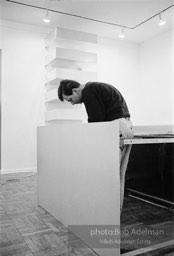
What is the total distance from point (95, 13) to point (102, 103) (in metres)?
2.99

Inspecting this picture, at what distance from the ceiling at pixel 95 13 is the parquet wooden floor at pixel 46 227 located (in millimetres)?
2952

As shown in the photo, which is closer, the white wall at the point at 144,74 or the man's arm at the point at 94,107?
the man's arm at the point at 94,107

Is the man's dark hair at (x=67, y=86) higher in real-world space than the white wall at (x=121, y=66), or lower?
lower

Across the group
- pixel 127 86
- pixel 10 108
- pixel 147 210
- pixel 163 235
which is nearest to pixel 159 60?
pixel 127 86

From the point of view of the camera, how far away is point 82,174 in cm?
168

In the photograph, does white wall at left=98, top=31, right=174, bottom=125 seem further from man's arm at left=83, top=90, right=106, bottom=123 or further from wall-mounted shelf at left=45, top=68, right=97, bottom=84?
man's arm at left=83, top=90, right=106, bottom=123

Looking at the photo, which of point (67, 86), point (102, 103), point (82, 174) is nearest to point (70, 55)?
point (67, 86)

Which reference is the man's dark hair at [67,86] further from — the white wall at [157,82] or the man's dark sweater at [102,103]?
the white wall at [157,82]

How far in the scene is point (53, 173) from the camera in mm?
2121

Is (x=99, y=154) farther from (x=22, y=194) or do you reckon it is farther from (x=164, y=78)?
(x=164, y=78)

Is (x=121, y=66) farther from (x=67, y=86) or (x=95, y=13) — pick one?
(x=67, y=86)

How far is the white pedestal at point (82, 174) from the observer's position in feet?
4.49

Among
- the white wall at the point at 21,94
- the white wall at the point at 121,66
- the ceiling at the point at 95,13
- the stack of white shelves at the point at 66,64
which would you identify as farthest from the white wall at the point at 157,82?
the white wall at the point at 21,94

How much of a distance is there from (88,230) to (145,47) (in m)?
4.90
